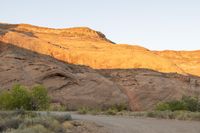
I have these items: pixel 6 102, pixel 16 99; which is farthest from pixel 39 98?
pixel 6 102

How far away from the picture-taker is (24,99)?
1959 inches

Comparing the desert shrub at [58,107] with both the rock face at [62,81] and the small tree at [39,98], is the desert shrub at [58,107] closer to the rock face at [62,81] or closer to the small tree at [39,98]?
the rock face at [62,81]

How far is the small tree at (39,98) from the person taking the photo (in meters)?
49.5

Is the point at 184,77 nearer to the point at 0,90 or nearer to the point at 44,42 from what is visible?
the point at 44,42

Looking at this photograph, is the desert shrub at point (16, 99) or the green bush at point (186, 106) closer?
the green bush at point (186, 106)

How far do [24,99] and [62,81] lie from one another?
46.0ft

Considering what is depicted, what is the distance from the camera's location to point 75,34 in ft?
317

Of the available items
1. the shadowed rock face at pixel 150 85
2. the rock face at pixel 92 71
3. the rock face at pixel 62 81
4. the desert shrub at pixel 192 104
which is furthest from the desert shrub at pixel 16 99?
the shadowed rock face at pixel 150 85

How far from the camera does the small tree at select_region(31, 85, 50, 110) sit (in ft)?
163

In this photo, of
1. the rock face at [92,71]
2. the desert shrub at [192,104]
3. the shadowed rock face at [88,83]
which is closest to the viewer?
the desert shrub at [192,104]

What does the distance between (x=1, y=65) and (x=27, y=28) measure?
31.1 metres

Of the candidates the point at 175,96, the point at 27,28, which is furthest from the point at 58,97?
the point at 27,28

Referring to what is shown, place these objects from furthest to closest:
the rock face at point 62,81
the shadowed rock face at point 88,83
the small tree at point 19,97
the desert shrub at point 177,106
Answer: the shadowed rock face at point 88,83
the rock face at point 62,81
the small tree at point 19,97
the desert shrub at point 177,106

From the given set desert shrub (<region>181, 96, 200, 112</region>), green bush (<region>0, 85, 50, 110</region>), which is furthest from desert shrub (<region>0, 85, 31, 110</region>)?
desert shrub (<region>181, 96, 200, 112</region>)
